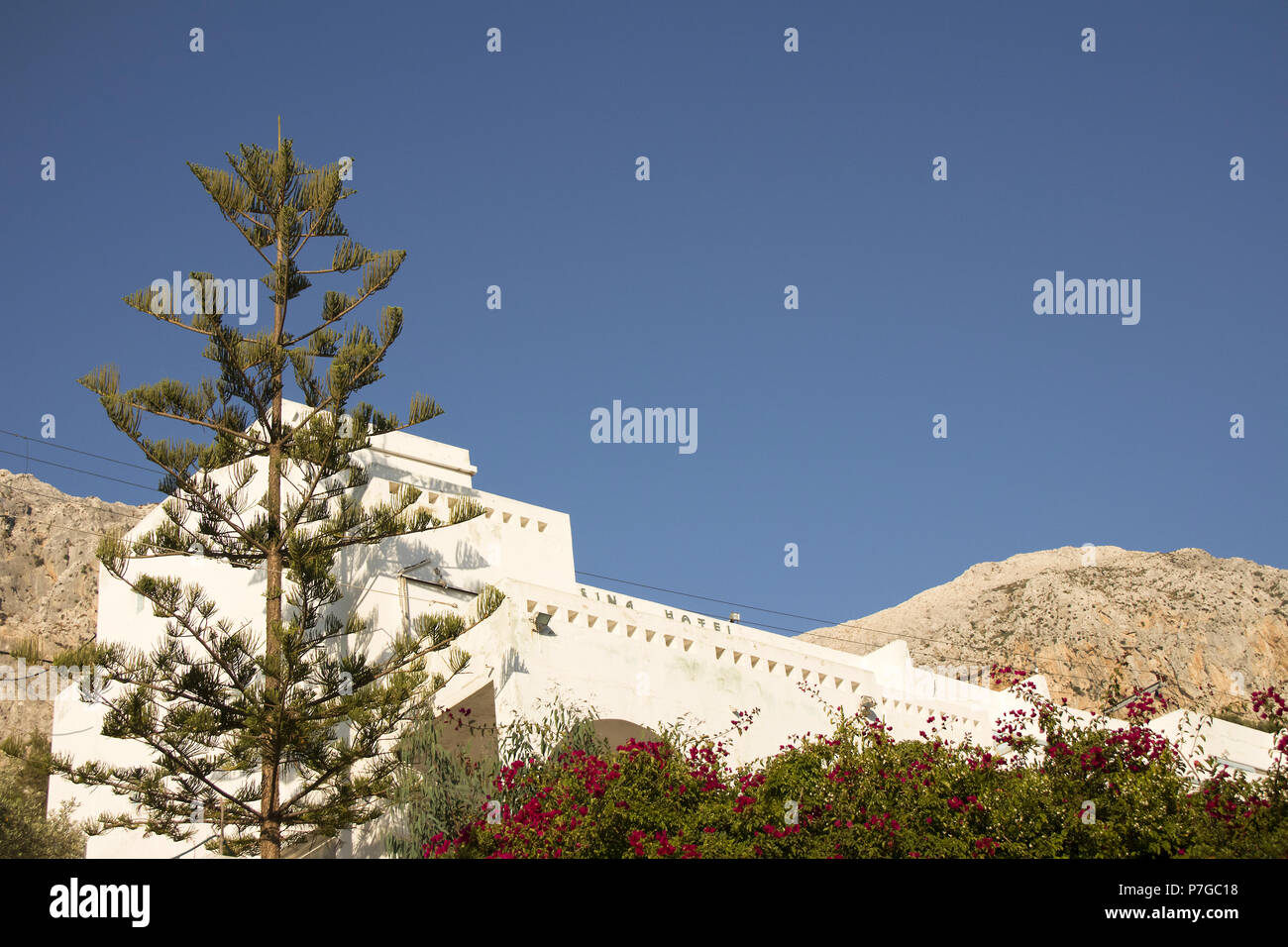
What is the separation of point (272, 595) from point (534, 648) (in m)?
4.20

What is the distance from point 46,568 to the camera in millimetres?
41875

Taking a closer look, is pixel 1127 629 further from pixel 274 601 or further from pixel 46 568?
pixel 274 601

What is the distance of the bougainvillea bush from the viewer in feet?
42.9

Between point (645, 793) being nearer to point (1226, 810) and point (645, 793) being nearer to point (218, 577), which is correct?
point (1226, 810)

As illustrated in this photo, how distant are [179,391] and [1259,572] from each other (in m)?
52.3

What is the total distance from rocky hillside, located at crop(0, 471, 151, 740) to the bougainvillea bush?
2674cm

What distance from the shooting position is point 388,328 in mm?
17641

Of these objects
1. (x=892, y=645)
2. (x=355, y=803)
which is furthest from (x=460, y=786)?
(x=892, y=645)

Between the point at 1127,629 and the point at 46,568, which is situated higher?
the point at 46,568

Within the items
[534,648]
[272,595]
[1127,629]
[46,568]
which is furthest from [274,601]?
[1127,629]

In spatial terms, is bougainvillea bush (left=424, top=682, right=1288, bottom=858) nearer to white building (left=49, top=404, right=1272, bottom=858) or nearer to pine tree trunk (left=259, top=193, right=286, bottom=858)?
pine tree trunk (left=259, top=193, right=286, bottom=858)

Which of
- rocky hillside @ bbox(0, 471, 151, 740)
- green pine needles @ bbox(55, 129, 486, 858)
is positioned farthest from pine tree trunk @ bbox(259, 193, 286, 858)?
rocky hillside @ bbox(0, 471, 151, 740)

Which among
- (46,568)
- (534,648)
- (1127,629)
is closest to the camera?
(534,648)
